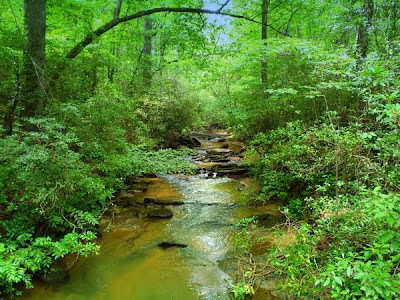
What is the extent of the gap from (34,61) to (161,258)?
457 centimetres

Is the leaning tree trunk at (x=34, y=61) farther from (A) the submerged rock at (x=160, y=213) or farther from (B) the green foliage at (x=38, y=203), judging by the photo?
(A) the submerged rock at (x=160, y=213)

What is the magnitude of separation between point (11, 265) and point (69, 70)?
188 inches

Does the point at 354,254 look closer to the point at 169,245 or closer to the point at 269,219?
the point at 169,245

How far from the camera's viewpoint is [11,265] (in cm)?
304

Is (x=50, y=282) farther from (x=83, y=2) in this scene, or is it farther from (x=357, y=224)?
(x=83, y=2)

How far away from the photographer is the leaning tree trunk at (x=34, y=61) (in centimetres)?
508

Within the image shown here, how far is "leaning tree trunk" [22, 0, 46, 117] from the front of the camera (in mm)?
5082

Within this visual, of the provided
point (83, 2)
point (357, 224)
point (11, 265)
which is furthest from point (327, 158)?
point (83, 2)

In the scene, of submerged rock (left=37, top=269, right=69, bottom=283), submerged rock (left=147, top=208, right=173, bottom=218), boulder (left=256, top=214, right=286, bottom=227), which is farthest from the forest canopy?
submerged rock (left=147, top=208, right=173, bottom=218)

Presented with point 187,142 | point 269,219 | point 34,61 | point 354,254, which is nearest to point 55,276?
point 34,61

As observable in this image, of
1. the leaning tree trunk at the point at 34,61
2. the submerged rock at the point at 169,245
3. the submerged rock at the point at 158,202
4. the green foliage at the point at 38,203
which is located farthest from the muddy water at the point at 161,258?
the leaning tree trunk at the point at 34,61

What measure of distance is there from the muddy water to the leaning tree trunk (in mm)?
2847

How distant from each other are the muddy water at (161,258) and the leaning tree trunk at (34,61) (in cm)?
285

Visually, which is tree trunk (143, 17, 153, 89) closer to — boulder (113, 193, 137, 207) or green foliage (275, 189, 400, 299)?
boulder (113, 193, 137, 207)
